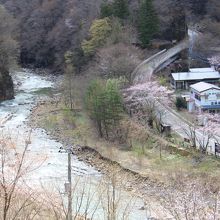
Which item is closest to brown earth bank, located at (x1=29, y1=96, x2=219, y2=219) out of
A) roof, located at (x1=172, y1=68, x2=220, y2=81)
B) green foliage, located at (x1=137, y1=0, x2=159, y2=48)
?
roof, located at (x1=172, y1=68, x2=220, y2=81)

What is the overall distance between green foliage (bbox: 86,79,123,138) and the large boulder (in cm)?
1083

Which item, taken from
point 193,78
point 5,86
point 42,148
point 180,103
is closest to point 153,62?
point 193,78

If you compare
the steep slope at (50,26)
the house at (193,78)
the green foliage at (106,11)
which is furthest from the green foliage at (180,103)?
the steep slope at (50,26)

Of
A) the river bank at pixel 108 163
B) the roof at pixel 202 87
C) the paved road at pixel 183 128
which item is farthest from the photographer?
the roof at pixel 202 87

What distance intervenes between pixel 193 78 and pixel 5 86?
1262 cm

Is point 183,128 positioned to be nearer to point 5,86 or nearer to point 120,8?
point 120,8

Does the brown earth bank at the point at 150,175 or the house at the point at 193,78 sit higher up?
the house at the point at 193,78

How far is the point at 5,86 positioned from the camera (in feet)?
108

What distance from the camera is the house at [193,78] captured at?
28219mm

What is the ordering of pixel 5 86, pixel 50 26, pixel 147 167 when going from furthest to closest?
1. pixel 50 26
2. pixel 5 86
3. pixel 147 167

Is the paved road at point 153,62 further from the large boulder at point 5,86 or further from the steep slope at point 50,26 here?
the large boulder at point 5,86

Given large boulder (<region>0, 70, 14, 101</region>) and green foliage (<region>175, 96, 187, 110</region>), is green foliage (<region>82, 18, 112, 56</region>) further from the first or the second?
green foliage (<region>175, 96, 187, 110</region>)

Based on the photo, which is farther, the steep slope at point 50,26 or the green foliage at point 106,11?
the steep slope at point 50,26

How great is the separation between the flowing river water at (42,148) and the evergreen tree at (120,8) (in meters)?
7.22
